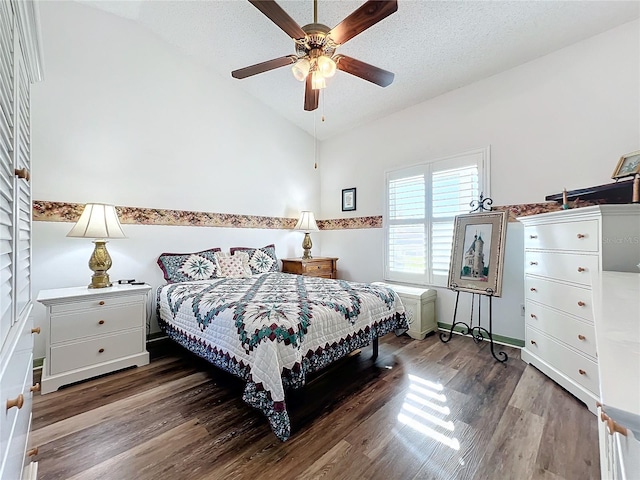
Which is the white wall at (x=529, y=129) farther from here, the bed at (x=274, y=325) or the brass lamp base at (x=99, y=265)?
the brass lamp base at (x=99, y=265)

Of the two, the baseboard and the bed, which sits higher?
the bed

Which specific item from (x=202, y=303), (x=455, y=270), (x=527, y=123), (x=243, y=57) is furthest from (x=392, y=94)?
(x=202, y=303)

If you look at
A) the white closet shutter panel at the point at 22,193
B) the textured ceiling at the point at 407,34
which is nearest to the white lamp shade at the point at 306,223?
the textured ceiling at the point at 407,34

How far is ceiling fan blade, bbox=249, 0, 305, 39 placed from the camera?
5.15ft

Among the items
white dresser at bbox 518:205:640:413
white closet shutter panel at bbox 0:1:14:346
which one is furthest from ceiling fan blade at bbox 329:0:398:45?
white dresser at bbox 518:205:640:413

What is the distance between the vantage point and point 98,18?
267cm

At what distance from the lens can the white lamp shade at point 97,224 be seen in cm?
231

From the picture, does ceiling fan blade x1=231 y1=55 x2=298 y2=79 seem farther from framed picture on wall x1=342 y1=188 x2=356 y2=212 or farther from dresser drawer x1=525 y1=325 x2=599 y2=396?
dresser drawer x1=525 y1=325 x2=599 y2=396

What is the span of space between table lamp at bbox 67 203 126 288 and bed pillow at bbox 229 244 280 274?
139cm

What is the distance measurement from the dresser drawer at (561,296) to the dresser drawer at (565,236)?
285mm

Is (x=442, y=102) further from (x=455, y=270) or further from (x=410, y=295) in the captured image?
(x=410, y=295)

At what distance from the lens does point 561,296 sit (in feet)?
6.87

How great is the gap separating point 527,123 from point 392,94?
5.01 ft

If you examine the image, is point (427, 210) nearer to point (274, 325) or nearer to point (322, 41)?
point (322, 41)
